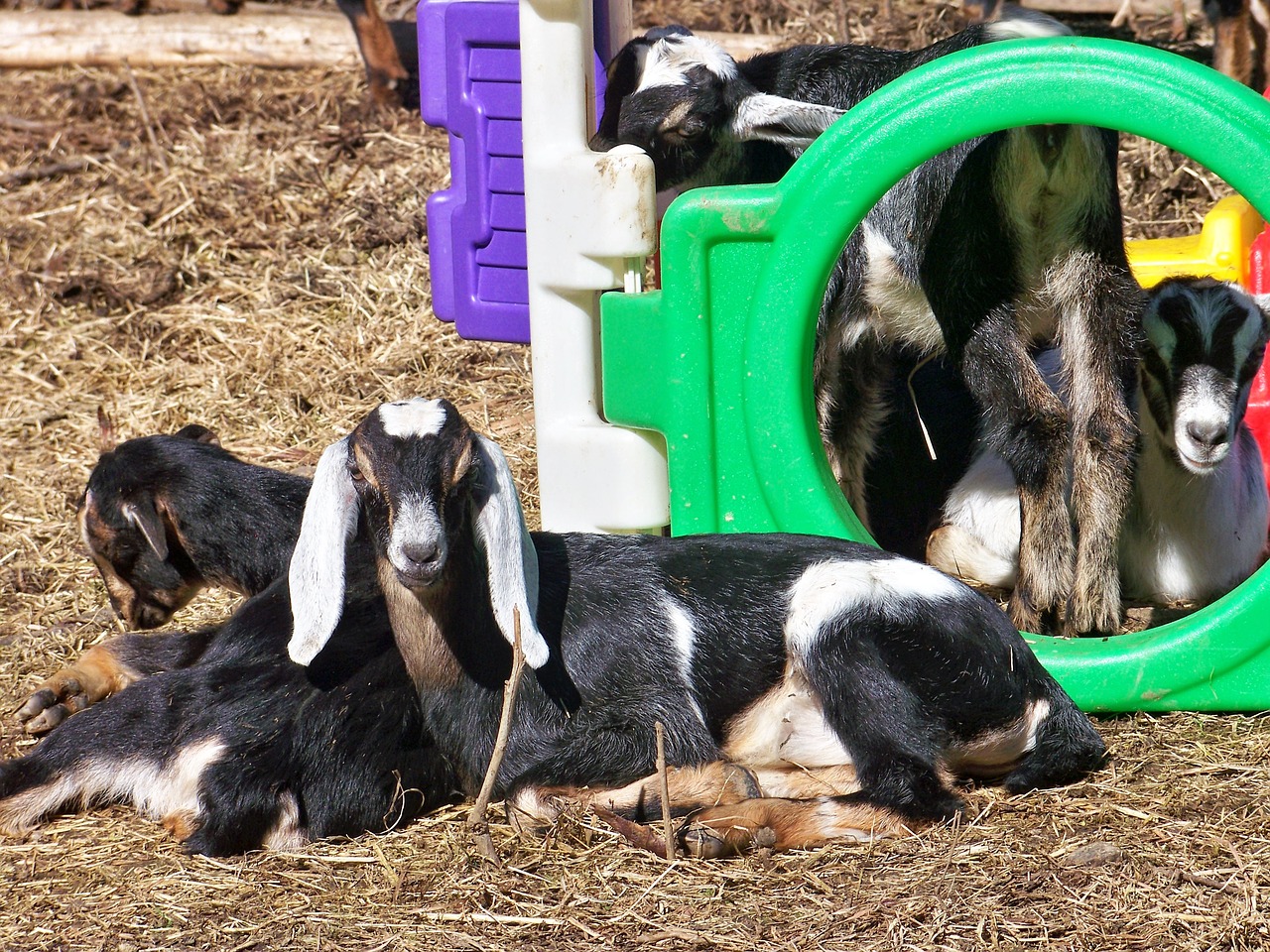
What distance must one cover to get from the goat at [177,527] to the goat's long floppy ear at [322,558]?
0.87 m

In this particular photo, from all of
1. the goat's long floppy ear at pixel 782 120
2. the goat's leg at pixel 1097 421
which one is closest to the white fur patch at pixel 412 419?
the goat's long floppy ear at pixel 782 120

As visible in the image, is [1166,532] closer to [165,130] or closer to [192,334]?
[192,334]

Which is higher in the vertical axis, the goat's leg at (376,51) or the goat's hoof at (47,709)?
the goat's leg at (376,51)

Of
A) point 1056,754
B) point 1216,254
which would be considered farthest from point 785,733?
point 1216,254

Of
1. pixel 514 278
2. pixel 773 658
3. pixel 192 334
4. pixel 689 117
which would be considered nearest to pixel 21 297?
pixel 192 334

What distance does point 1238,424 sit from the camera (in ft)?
15.0

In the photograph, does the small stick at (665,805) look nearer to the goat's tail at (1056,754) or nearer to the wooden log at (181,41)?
the goat's tail at (1056,754)

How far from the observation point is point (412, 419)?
331 cm

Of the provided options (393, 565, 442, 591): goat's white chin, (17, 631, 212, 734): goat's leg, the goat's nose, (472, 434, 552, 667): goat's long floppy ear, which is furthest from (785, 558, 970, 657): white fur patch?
(17, 631, 212, 734): goat's leg

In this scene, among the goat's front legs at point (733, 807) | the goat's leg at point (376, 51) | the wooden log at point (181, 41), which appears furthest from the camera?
the wooden log at point (181, 41)

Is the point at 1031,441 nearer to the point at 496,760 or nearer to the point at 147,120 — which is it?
the point at 496,760

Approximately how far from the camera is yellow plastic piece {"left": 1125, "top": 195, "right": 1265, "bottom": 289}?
509cm

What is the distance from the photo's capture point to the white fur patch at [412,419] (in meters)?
3.29

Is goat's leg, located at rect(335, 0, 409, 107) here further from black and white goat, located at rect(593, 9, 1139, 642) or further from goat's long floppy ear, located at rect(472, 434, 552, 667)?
goat's long floppy ear, located at rect(472, 434, 552, 667)
